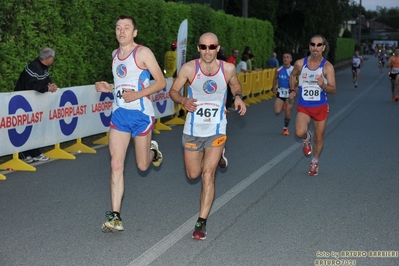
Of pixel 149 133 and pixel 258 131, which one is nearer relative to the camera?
pixel 149 133

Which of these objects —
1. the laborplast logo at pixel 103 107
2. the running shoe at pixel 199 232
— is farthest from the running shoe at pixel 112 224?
the laborplast logo at pixel 103 107

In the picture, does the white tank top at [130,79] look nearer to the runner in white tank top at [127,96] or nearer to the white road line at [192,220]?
the runner in white tank top at [127,96]

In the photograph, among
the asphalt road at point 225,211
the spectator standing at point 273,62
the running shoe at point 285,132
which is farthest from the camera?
the spectator standing at point 273,62

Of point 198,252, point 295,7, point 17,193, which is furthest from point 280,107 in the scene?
point 295,7

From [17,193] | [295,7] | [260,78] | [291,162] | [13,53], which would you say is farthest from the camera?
[295,7]

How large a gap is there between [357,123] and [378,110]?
440 centimetres

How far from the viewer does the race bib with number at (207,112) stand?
7.16 m

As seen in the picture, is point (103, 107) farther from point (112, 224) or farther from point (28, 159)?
point (112, 224)

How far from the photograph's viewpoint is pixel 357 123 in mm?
18172

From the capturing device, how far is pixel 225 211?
8.20m

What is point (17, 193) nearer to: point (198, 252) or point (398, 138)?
point (198, 252)

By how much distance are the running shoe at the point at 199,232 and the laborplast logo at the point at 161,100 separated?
31.7 feet

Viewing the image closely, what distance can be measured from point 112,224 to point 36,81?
A: 17.0 ft

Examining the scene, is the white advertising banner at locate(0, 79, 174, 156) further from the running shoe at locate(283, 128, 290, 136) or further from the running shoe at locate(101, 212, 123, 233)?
the running shoe at locate(101, 212, 123, 233)
